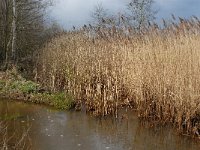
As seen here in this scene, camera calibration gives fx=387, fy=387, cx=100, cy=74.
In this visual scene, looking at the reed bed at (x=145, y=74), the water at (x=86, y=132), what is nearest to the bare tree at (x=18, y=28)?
the reed bed at (x=145, y=74)

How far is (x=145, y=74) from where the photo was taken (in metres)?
8.97

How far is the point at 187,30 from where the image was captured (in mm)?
8602

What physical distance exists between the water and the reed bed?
1.33ft

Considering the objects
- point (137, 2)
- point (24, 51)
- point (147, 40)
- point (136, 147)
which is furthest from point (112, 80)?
point (137, 2)

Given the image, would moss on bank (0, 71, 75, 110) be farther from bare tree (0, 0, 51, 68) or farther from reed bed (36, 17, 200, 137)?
bare tree (0, 0, 51, 68)

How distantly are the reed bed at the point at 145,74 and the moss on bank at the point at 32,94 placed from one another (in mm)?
308

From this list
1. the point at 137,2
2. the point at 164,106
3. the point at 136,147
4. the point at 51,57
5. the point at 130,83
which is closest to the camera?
the point at 136,147

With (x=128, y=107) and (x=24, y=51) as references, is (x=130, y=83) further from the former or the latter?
(x=24, y=51)

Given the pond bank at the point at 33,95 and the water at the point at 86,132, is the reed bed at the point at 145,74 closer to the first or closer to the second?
the pond bank at the point at 33,95

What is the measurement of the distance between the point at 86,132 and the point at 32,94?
391 cm

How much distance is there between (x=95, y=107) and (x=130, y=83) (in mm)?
1076

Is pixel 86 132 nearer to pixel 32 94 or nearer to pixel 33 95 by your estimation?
pixel 33 95

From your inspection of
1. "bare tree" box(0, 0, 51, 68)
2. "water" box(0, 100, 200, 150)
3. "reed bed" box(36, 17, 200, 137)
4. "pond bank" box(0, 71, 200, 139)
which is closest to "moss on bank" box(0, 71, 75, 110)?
"pond bank" box(0, 71, 200, 139)

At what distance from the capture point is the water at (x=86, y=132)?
707 centimetres
